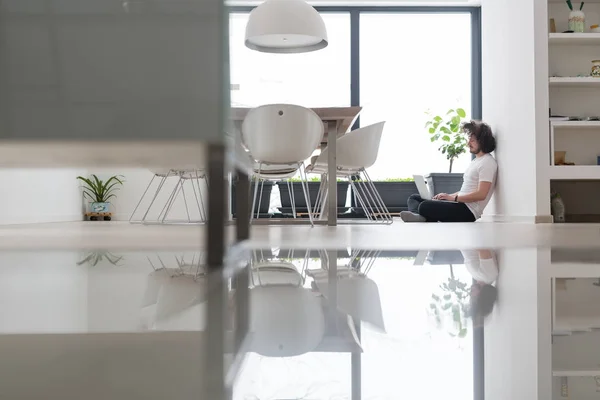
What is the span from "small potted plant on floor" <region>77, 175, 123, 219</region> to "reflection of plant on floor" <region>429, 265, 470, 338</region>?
5.28 meters

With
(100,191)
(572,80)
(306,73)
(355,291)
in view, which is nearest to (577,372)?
(355,291)

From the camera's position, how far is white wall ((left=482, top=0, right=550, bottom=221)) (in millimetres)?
4008

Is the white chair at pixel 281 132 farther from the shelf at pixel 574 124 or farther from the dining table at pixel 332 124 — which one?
the shelf at pixel 574 124

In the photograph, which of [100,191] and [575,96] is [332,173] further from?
[100,191]

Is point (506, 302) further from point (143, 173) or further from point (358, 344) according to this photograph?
point (143, 173)

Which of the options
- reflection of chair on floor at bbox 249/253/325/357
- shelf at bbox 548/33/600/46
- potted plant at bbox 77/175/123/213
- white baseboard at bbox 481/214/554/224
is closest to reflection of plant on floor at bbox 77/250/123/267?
reflection of chair on floor at bbox 249/253/325/357

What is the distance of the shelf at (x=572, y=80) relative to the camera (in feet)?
13.3

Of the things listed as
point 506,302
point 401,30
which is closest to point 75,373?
point 506,302

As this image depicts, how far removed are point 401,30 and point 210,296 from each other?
5920 mm

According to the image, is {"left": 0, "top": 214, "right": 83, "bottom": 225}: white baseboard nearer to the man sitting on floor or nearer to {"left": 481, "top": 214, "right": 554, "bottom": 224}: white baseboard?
the man sitting on floor

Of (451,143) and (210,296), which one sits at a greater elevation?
(451,143)

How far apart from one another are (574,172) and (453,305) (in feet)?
12.7

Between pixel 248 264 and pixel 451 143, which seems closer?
pixel 248 264

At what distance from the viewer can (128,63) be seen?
0.83 meters
